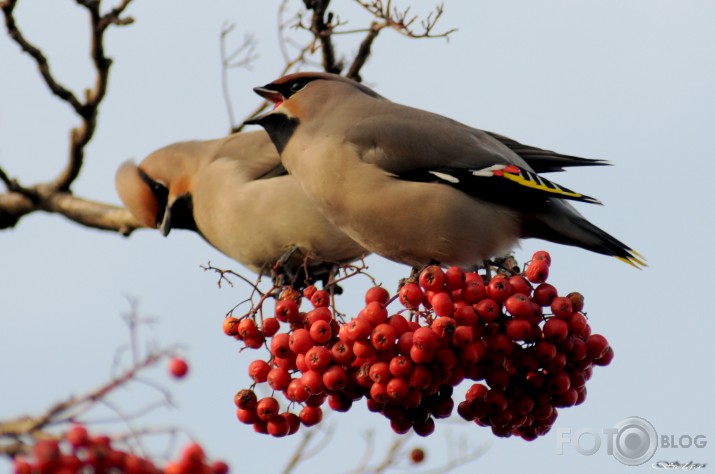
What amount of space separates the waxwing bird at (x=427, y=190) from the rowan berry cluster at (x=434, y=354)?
63 centimetres

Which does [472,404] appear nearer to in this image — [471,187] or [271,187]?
[471,187]

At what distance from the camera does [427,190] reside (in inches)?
174

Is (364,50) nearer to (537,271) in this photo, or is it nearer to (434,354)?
(537,271)

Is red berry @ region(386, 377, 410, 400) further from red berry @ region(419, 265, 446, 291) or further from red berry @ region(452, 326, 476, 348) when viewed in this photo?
red berry @ region(419, 265, 446, 291)

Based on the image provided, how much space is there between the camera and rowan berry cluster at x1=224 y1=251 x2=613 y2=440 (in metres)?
3.55

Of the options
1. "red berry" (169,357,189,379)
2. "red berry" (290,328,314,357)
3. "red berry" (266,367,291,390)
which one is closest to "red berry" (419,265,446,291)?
"red berry" (290,328,314,357)

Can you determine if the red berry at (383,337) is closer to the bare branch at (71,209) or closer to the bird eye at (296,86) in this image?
the bird eye at (296,86)

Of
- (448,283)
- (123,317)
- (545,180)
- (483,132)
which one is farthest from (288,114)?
(123,317)

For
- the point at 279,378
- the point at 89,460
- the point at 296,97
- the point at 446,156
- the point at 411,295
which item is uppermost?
the point at 296,97

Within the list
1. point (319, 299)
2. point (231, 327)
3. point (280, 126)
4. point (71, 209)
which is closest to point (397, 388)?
point (319, 299)

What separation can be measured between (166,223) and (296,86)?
149 centimetres

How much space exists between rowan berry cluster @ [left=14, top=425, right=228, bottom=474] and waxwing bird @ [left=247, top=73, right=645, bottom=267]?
2220 mm

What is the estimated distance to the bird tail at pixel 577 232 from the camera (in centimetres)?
440

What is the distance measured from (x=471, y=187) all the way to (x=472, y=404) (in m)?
0.97
